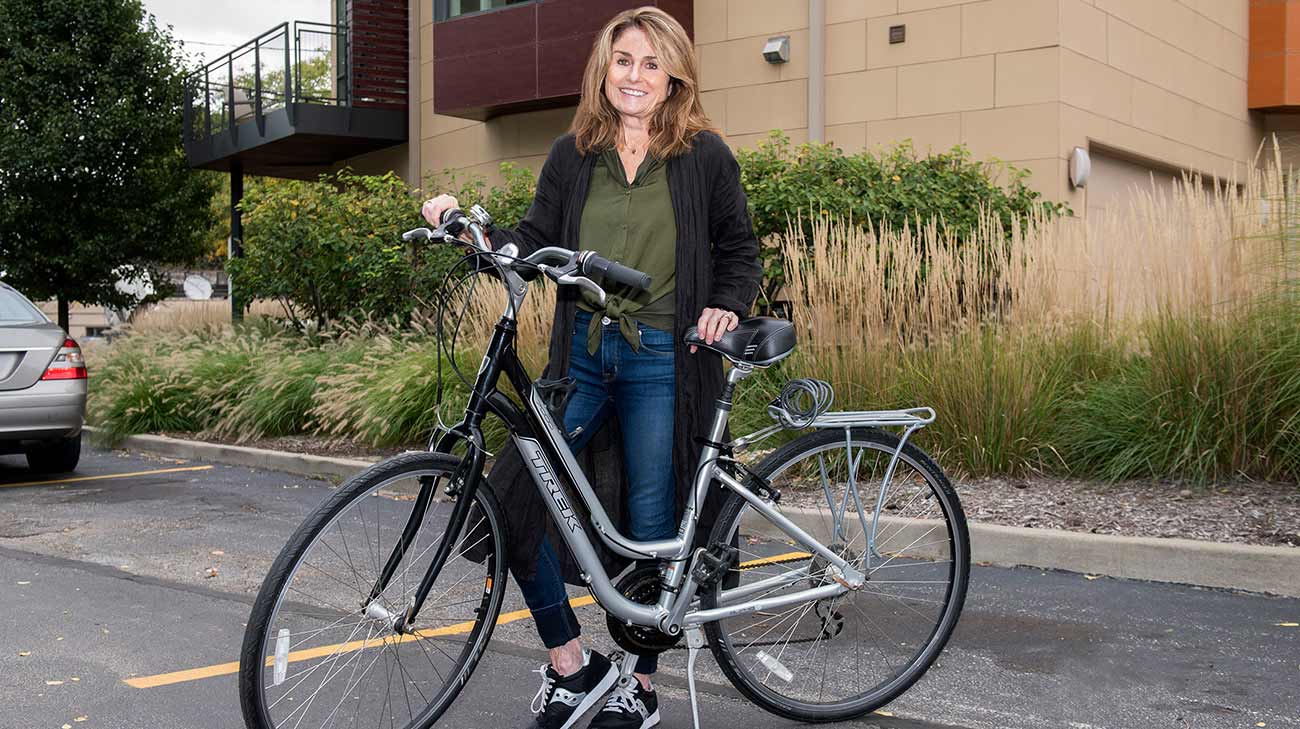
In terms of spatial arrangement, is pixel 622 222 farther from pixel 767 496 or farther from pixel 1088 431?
pixel 1088 431

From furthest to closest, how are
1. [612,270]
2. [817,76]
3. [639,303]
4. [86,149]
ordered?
1. [86,149]
2. [817,76]
3. [639,303]
4. [612,270]

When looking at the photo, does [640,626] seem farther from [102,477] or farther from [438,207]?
[102,477]

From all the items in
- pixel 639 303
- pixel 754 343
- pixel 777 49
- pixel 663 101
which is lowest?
pixel 754 343

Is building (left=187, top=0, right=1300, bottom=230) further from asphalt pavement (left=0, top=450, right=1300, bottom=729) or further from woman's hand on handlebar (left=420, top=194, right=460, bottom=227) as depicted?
woman's hand on handlebar (left=420, top=194, right=460, bottom=227)

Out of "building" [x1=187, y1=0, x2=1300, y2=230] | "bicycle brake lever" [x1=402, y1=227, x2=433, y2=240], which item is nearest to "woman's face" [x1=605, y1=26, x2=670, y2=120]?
"bicycle brake lever" [x1=402, y1=227, x2=433, y2=240]

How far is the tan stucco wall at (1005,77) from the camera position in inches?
509

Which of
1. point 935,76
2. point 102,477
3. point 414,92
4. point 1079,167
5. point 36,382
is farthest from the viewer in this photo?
point 414,92

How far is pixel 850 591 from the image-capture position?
12.4ft

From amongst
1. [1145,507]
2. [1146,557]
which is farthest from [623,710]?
[1145,507]

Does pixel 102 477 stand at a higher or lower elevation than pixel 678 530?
lower

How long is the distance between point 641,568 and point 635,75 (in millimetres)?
1392

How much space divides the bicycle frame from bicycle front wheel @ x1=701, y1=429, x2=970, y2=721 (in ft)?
0.18

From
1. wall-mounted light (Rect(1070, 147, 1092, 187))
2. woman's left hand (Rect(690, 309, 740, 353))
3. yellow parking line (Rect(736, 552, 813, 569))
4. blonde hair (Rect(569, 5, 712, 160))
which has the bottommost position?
yellow parking line (Rect(736, 552, 813, 569))

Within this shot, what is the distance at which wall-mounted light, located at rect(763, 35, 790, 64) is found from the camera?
570 inches
